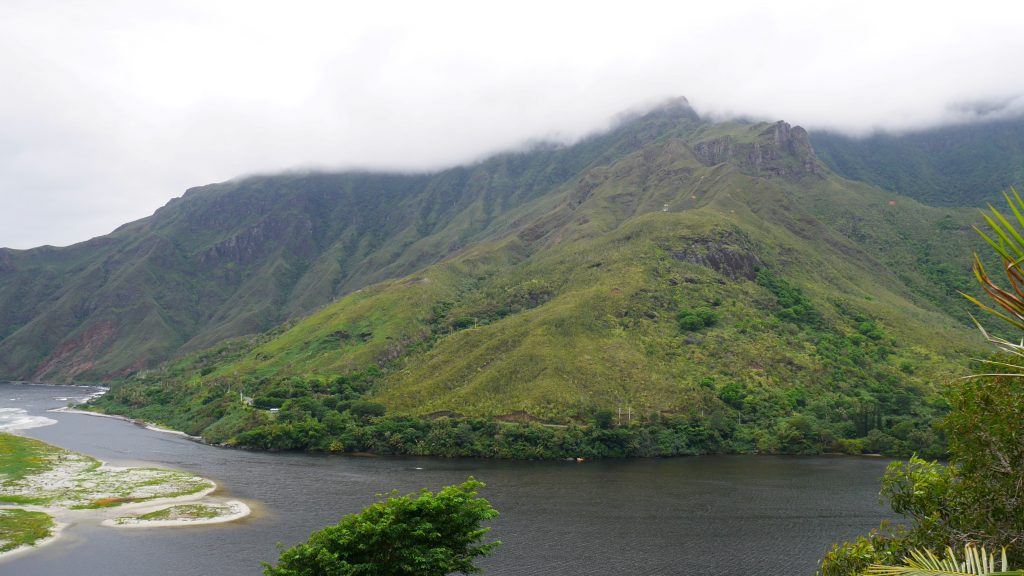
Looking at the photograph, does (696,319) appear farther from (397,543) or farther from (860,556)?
(860,556)

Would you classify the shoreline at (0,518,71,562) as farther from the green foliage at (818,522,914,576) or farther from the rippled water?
the green foliage at (818,522,914,576)

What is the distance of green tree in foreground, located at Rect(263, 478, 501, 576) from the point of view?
4106cm

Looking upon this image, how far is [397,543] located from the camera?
4278 cm

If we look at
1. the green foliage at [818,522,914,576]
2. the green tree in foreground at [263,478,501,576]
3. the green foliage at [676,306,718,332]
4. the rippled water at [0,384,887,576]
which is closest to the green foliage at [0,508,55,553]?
the rippled water at [0,384,887,576]

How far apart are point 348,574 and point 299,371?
16458 cm

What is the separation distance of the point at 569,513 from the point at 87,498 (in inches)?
2910

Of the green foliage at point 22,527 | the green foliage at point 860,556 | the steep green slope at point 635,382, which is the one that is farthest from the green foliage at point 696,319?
the green foliage at point 22,527

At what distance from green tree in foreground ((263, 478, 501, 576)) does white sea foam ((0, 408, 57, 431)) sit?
169301 millimetres

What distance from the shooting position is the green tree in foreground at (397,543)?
135 ft

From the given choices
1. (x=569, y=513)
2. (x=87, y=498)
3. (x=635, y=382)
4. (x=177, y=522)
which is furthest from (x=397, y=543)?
(x=635, y=382)

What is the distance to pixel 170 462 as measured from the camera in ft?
431

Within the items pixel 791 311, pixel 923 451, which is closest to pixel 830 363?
pixel 791 311

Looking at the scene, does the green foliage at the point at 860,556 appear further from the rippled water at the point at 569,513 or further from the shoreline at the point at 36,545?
the shoreline at the point at 36,545

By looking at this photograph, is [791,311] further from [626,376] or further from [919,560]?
[919,560]
